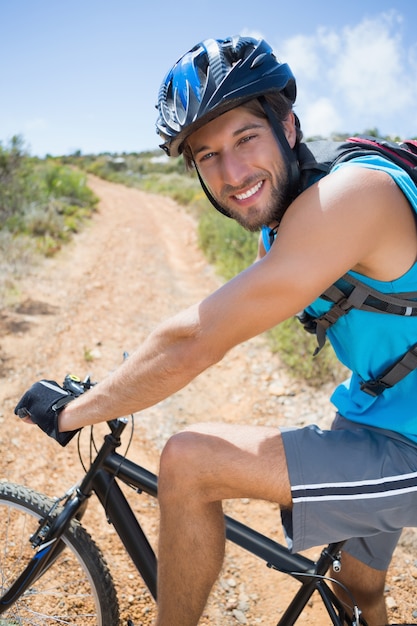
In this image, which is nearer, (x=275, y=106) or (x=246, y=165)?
(x=246, y=165)

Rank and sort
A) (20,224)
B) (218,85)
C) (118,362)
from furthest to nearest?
(20,224) < (118,362) < (218,85)

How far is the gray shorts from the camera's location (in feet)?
4.91

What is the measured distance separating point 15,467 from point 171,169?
130 ft

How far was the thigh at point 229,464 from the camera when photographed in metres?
1.49

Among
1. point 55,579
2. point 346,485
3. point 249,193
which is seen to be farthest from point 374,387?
point 55,579

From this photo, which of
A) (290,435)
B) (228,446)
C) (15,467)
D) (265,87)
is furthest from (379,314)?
(15,467)

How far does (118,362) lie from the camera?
543cm

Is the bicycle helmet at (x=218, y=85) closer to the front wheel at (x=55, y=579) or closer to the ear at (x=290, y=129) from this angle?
the ear at (x=290, y=129)

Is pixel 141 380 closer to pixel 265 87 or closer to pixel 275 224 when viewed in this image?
pixel 275 224

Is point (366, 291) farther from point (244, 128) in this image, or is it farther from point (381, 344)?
point (244, 128)

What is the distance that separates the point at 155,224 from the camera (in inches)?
604

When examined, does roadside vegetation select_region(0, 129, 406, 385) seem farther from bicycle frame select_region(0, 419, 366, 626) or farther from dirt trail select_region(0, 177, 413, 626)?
bicycle frame select_region(0, 419, 366, 626)

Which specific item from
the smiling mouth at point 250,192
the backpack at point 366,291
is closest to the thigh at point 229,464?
the backpack at point 366,291

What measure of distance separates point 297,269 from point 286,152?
0.63m
